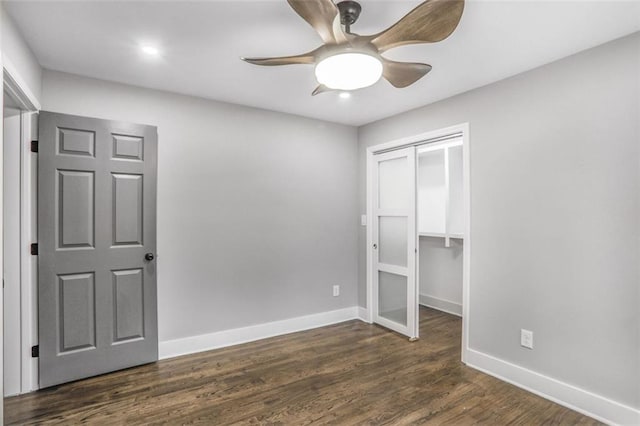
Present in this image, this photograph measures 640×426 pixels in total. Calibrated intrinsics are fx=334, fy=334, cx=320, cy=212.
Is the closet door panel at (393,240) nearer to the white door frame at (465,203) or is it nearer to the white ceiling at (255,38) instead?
the white door frame at (465,203)

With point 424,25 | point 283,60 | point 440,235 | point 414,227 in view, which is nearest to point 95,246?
point 283,60

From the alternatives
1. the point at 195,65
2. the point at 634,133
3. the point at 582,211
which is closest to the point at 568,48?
the point at 634,133

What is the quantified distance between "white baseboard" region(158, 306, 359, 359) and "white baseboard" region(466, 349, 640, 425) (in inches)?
61.8

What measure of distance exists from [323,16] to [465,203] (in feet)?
6.96

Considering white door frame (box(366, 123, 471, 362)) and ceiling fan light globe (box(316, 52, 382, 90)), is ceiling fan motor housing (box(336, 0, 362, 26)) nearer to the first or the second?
ceiling fan light globe (box(316, 52, 382, 90))

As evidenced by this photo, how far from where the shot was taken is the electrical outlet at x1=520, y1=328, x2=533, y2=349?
99.8 inches

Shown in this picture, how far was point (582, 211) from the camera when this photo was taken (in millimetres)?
2270

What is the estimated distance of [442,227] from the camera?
179 inches

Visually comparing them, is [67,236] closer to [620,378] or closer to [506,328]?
[506,328]

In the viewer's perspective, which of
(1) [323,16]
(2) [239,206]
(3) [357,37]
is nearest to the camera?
(1) [323,16]

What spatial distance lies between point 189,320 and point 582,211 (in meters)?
3.30

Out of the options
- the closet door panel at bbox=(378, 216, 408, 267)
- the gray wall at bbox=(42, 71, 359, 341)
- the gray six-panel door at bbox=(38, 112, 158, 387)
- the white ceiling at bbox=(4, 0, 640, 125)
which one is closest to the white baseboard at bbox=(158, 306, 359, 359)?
the gray wall at bbox=(42, 71, 359, 341)

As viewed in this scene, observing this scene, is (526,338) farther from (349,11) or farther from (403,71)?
(349,11)

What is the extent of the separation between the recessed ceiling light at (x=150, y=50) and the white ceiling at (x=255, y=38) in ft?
0.18
